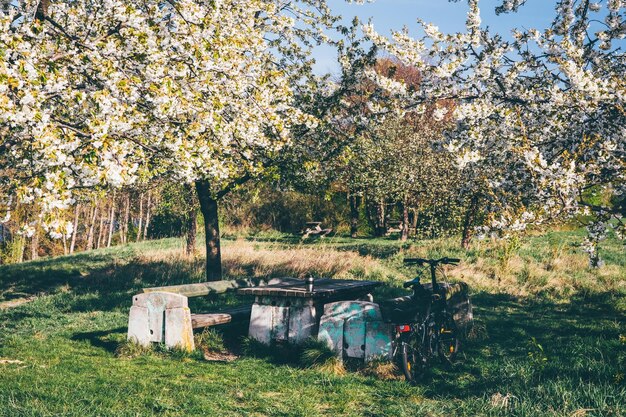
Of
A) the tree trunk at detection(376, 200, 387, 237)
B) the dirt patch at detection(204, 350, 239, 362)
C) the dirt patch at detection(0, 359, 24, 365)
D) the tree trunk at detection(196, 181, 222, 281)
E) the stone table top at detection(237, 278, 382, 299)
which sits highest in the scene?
the tree trunk at detection(376, 200, 387, 237)

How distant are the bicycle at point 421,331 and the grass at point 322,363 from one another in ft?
0.70

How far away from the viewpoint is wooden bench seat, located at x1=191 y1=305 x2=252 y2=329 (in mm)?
8273

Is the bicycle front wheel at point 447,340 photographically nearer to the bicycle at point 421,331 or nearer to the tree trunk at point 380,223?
the bicycle at point 421,331

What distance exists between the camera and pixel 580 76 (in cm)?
748

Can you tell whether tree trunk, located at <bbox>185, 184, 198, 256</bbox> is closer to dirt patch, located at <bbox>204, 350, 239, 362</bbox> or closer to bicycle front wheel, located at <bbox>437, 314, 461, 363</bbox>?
dirt patch, located at <bbox>204, 350, 239, 362</bbox>

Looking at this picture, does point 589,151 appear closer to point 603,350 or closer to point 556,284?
point 603,350

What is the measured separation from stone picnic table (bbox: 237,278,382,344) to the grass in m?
0.26

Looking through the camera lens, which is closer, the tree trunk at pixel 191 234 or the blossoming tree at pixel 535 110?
the blossoming tree at pixel 535 110

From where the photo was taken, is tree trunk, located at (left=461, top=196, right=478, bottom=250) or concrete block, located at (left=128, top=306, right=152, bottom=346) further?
tree trunk, located at (left=461, top=196, right=478, bottom=250)

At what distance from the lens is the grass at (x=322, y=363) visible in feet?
17.9

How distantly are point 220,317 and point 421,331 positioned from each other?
3.17 meters

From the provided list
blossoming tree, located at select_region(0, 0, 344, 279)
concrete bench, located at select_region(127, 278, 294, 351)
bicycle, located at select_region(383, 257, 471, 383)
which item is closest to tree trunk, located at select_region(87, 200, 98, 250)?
blossoming tree, located at select_region(0, 0, 344, 279)

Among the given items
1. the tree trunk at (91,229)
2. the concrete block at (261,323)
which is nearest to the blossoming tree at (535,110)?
the concrete block at (261,323)

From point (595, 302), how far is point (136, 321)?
9179 mm
